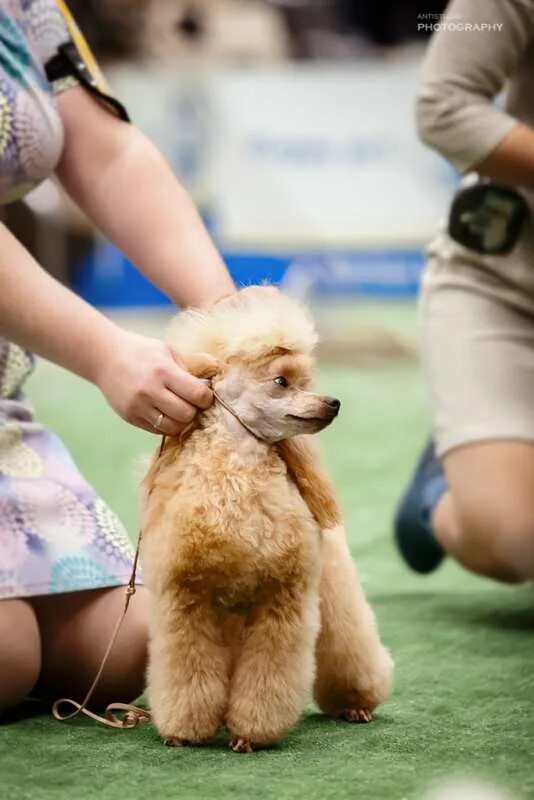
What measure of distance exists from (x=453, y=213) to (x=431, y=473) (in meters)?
0.39

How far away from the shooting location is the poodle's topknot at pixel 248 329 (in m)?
1.11

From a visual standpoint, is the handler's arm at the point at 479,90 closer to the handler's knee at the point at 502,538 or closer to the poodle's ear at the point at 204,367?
the handler's knee at the point at 502,538

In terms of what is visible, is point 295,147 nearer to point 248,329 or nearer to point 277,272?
point 277,272

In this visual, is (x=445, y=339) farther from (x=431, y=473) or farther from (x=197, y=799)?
(x=197, y=799)

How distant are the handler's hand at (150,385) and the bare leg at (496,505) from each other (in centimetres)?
82

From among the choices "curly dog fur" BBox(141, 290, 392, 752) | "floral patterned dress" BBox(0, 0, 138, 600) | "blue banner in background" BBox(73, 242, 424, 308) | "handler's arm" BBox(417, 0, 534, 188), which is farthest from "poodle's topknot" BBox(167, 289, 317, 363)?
"blue banner in background" BBox(73, 242, 424, 308)

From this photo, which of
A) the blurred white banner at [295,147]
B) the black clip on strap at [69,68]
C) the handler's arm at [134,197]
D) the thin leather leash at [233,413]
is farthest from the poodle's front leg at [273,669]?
the blurred white banner at [295,147]

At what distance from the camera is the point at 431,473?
2084 millimetres

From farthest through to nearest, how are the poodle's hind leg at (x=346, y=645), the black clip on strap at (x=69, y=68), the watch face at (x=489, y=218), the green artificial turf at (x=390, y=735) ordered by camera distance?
the watch face at (x=489, y=218) → the black clip on strap at (x=69, y=68) → the poodle's hind leg at (x=346, y=645) → the green artificial turf at (x=390, y=735)

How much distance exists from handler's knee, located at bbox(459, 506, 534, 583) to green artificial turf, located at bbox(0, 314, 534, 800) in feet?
0.23

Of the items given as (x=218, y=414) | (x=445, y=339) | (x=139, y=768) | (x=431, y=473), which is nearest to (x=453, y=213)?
(x=445, y=339)

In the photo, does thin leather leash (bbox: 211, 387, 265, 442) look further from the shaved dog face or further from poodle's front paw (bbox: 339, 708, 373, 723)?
poodle's front paw (bbox: 339, 708, 373, 723)

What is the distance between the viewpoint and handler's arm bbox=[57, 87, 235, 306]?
140cm

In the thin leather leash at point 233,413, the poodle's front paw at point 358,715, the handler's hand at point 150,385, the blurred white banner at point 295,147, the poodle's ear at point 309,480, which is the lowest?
the blurred white banner at point 295,147
